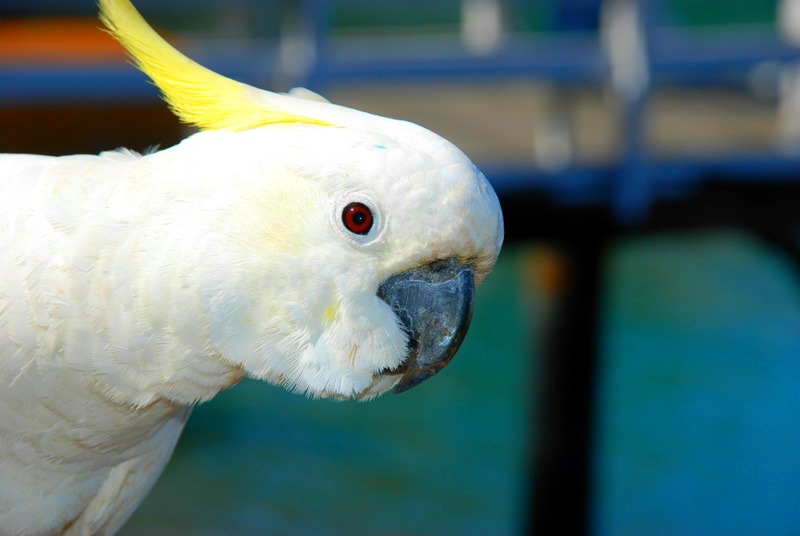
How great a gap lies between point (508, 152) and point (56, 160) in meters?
3.11

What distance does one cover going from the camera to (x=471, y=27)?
5176 mm

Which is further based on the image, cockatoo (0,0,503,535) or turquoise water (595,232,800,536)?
turquoise water (595,232,800,536)

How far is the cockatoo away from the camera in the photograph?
1.35 meters

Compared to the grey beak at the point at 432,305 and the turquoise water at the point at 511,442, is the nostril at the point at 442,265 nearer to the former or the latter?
the grey beak at the point at 432,305

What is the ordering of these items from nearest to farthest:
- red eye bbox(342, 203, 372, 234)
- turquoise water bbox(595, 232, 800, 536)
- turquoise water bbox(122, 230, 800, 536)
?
red eye bbox(342, 203, 372, 234) < turquoise water bbox(122, 230, 800, 536) < turquoise water bbox(595, 232, 800, 536)

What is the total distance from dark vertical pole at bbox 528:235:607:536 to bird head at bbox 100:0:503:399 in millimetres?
2880

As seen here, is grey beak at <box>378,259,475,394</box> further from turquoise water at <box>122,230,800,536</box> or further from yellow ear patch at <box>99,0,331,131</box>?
turquoise water at <box>122,230,800,536</box>

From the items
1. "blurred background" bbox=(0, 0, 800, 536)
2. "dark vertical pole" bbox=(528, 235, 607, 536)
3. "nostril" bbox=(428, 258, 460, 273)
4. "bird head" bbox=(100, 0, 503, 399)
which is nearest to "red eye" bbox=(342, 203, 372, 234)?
"bird head" bbox=(100, 0, 503, 399)

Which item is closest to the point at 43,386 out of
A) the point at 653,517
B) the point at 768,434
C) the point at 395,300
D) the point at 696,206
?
the point at 395,300

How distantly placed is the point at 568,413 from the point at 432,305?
9.83 ft

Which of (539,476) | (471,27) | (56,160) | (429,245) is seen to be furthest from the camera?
(471,27)

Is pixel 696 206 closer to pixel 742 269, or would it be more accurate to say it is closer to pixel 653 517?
pixel 653 517

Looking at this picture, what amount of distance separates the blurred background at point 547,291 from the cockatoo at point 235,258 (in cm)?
198

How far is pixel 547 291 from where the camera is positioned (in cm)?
448
